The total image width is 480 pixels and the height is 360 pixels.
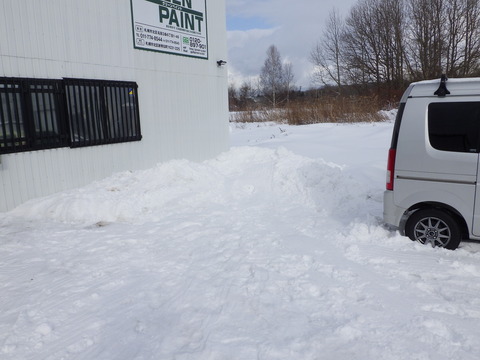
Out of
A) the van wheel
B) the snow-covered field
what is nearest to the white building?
the snow-covered field

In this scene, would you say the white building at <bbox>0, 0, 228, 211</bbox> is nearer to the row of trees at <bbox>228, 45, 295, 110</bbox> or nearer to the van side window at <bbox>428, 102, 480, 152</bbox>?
the van side window at <bbox>428, 102, 480, 152</bbox>

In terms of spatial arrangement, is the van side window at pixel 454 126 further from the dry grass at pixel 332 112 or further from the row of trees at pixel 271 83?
the row of trees at pixel 271 83

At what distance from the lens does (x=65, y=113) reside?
7.51 meters

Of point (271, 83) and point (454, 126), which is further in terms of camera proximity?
point (271, 83)

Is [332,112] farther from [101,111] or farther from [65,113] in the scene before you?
[65,113]

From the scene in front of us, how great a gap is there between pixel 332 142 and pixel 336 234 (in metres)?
9.74

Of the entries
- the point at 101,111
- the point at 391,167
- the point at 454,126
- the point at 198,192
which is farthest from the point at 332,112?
the point at 454,126

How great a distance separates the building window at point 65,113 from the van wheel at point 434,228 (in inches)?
251

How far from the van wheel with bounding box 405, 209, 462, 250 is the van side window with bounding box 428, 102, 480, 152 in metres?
0.92

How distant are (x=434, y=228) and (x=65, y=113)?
22.3ft

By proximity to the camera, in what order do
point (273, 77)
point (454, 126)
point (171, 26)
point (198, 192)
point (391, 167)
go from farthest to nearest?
point (273, 77) < point (171, 26) < point (198, 192) < point (391, 167) < point (454, 126)

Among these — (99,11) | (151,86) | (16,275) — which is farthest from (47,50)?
(16,275)

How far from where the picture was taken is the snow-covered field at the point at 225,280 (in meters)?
3.21

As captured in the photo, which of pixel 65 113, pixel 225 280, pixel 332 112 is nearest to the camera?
pixel 225 280
